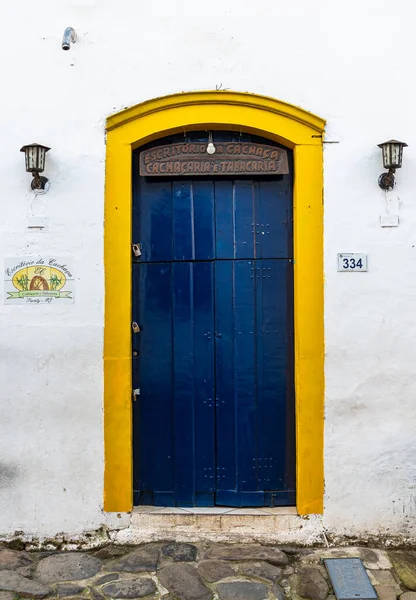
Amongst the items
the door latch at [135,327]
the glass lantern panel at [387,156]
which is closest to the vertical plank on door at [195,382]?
the door latch at [135,327]

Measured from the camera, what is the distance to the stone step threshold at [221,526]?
12.4 ft

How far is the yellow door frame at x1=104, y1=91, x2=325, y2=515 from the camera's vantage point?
12.7 ft

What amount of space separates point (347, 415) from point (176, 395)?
1247mm

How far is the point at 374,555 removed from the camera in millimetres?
3617

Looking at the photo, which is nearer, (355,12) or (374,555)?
(374,555)

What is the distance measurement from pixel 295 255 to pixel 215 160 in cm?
92

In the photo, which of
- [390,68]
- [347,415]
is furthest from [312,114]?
[347,415]

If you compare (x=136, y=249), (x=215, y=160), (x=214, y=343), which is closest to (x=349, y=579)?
(x=214, y=343)

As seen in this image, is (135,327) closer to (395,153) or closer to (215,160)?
(215,160)

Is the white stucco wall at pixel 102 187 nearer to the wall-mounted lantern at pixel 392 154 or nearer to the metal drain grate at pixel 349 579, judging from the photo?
the wall-mounted lantern at pixel 392 154

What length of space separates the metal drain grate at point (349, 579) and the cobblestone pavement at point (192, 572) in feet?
0.16

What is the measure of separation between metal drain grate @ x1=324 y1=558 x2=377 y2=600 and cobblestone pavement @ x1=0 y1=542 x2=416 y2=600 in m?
0.05

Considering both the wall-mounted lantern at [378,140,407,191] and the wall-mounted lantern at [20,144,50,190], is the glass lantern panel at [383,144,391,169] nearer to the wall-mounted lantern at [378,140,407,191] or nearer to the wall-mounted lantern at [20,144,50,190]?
the wall-mounted lantern at [378,140,407,191]

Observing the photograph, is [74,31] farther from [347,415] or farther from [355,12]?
[347,415]
